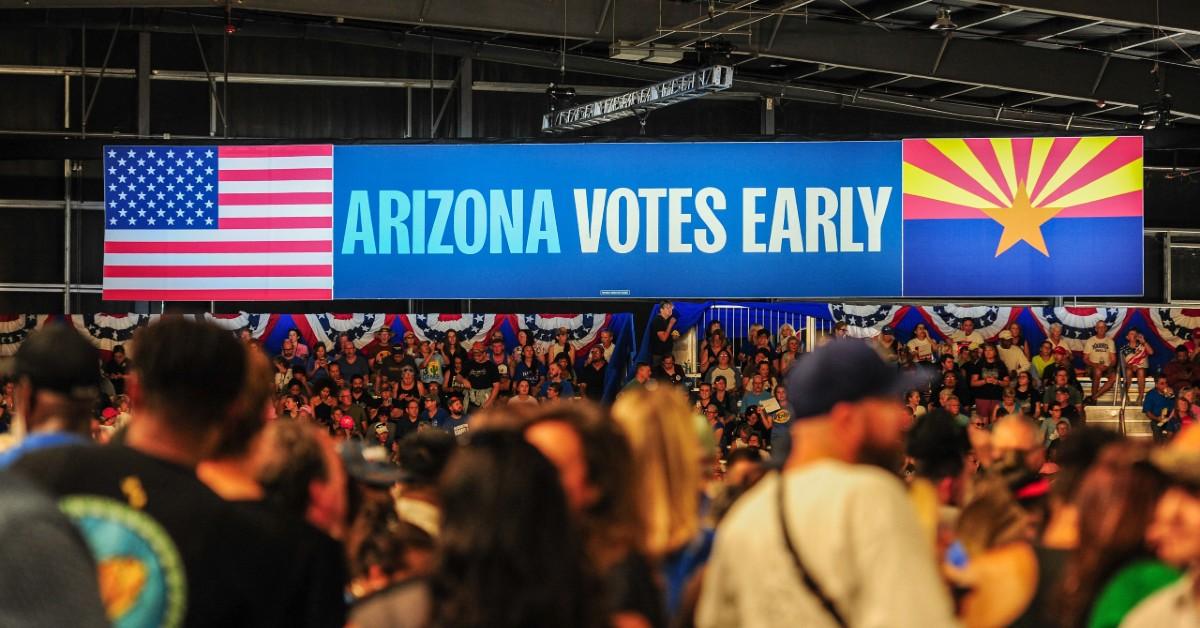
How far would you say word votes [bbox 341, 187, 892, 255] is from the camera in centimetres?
1705

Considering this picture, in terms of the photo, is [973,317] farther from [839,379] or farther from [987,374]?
[839,379]

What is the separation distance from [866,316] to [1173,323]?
4.15m

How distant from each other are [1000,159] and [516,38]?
8386 mm

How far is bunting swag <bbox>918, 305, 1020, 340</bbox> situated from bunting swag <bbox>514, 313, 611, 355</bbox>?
444 cm

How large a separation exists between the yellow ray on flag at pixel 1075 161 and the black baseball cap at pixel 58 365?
1573 centimetres

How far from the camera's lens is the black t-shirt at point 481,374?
1775cm

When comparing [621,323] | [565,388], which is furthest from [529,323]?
[565,388]

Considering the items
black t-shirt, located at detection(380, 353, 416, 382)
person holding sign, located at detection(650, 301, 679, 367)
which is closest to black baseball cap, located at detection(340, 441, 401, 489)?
person holding sign, located at detection(650, 301, 679, 367)

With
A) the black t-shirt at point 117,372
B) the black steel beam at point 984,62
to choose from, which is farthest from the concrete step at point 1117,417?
the black t-shirt at point 117,372

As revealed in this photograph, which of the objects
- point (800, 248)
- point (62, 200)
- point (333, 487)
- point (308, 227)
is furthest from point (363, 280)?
point (333, 487)

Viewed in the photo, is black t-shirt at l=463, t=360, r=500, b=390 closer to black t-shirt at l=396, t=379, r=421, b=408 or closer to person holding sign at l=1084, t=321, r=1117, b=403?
black t-shirt at l=396, t=379, r=421, b=408

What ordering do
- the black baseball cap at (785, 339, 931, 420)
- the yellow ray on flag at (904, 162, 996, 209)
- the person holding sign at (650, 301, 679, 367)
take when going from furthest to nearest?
the person holding sign at (650, 301, 679, 367) < the yellow ray on flag at (904, 162, 996, 209) < the black baseball cap at (785, 339, 931, 420)

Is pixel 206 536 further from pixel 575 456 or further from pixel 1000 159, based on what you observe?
pixel 1000 159

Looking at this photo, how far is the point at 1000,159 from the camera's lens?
55.4 ft
